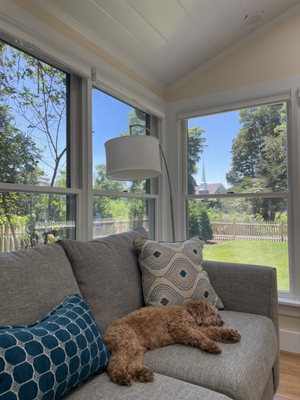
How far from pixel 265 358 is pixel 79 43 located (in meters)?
2.16

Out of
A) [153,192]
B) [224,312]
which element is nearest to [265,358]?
[224,312]

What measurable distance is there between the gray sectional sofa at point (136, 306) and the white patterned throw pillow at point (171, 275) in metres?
0.07

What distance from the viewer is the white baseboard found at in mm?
2352

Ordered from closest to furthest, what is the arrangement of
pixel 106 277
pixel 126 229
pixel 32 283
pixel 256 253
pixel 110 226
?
pixel 32 283
pixel 106 277
pixel 110 226
pixel 126 229
pixel 256 253

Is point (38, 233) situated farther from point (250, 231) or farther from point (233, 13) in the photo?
point (233, 13)

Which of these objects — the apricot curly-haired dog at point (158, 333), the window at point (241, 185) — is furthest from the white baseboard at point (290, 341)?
the apricot curly-haired dog at point (158, 333)

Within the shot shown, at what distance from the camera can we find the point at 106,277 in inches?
56.9

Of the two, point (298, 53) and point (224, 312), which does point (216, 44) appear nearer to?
point (298, 53)

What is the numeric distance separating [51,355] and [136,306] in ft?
2.49

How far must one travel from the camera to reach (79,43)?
1999 millimetres

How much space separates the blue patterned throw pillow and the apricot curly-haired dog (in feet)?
0.27

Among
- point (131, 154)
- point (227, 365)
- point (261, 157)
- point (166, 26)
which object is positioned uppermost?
point (166, 26)

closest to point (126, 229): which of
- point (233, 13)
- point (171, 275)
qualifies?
point (171, 275)

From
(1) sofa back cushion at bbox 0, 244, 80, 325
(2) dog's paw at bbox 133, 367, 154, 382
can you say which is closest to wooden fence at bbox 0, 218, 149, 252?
(1) sofa back cushion at bbox 0, 244, 80, 325
